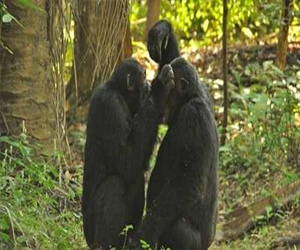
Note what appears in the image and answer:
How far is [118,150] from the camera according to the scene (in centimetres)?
620

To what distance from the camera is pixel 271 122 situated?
9727 mm

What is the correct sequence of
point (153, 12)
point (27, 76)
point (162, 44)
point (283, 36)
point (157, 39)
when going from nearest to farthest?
point (157, 39) → point (162, 44) → point (27, 76) → point (283, 36) → point (153, 12)

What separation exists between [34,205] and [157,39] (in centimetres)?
162

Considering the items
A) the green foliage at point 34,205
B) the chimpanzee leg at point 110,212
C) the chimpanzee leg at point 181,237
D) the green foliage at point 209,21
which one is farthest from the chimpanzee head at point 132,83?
the green foliage at point 209,21

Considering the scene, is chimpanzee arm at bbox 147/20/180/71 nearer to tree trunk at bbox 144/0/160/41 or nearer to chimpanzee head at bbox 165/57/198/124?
chimpanzee head at bbox 165/57/198/124

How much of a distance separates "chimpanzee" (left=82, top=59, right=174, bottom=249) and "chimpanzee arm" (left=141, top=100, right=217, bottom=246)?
25 cm

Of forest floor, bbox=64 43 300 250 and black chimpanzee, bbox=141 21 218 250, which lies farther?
forest floor, bbox=64 43 300 250

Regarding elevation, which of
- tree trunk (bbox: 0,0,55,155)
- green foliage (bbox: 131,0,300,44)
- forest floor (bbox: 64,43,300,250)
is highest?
tree trunk (bbox: 0,0,55,155)

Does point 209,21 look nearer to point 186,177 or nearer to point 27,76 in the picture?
point 27,76

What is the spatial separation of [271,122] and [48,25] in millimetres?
3601

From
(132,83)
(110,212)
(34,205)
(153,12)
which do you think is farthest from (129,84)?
(153,12)

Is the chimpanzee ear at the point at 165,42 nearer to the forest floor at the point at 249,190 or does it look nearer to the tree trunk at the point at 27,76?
the tree trunk at the point at 27,76

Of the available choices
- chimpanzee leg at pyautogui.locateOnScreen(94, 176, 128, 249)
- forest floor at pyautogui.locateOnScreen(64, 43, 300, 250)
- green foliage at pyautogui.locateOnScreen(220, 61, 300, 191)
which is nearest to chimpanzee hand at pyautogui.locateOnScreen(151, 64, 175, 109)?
chimpanzee leg at pyautogui.locateOnScreen(94, 176, 128, 249)

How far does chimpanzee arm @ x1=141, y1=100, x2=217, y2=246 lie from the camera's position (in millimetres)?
5969
